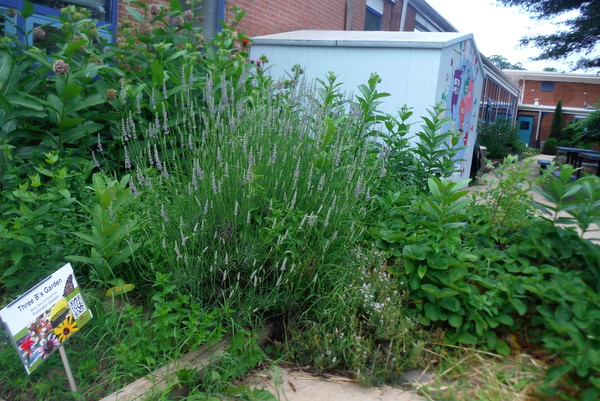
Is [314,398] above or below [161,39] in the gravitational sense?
below

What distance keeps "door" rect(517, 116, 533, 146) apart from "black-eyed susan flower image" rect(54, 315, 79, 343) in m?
38.2

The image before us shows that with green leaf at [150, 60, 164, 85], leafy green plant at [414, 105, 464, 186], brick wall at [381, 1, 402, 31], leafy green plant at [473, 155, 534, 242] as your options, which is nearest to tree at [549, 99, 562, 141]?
brick wall at [381, 1, 402, 31]

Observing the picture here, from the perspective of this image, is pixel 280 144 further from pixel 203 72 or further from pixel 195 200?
pixel 203 72

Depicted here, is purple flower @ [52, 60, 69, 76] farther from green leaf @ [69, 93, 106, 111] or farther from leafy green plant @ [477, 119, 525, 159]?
leafy green plant @ [477, 119, 525, 159]

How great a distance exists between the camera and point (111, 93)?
389 cm

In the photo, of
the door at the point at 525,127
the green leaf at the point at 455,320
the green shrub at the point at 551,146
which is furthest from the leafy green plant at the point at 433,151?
the door at the point at 525,127

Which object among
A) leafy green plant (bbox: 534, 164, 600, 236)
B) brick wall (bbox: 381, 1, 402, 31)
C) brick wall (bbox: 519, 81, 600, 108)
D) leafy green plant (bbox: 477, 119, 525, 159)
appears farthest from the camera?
brick wall (bbox: 519, 81, 600, 108)

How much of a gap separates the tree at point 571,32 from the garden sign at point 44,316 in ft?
63.6

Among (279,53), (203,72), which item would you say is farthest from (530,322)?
(279,53)

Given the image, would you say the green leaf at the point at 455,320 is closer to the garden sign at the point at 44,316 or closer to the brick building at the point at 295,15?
the garden sign at the point at 44,316

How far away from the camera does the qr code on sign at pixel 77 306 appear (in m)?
2.28

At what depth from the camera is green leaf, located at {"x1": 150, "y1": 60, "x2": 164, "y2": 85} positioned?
13.1 feet

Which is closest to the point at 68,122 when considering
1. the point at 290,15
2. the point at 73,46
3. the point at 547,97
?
the point at 73,46

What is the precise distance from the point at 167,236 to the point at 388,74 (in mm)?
4261
